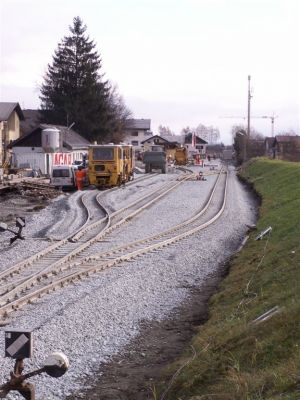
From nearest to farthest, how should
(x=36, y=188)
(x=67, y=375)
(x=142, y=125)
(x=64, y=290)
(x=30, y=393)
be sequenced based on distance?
1. (x=30, y=393)
2. (x=67, y=375)
3. (x=64, y=290)
4. (x=36, y=188)
5. (x=142, y=125)

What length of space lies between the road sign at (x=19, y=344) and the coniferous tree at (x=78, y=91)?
239 feet

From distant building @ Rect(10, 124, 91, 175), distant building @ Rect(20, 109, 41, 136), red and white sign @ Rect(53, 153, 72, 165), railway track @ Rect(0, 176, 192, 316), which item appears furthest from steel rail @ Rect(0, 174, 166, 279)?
distant building @ Rect(20, 109, 41, 136)

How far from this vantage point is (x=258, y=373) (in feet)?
23.1

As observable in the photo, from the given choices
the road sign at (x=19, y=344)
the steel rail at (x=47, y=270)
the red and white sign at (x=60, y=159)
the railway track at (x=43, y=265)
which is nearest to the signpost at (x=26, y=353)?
the road sign at (x=19, y=344)

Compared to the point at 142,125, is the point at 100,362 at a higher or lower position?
lower

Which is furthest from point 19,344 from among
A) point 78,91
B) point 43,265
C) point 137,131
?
point 137,131

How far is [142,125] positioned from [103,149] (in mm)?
104300

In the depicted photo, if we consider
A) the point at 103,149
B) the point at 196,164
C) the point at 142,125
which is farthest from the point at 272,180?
the point at 142,125

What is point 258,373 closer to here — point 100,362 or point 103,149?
point 100,362

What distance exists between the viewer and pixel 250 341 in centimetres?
812

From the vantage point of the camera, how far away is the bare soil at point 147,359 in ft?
26.2

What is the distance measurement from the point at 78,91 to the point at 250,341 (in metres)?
73.0

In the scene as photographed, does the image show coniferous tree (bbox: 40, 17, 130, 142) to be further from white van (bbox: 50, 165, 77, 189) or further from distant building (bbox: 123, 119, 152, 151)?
distant building (bbox: 123, 119, 152, 151)

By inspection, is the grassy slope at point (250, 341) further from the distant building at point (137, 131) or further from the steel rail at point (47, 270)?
the distant building at point (137, 131)
